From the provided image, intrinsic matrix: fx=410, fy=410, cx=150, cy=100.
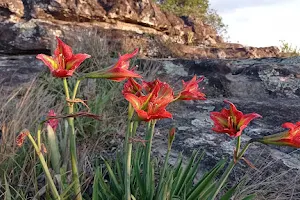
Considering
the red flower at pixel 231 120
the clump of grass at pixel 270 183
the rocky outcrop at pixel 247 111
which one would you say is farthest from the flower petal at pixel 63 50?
the clump of grass at pixel 270 183

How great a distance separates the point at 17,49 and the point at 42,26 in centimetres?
43

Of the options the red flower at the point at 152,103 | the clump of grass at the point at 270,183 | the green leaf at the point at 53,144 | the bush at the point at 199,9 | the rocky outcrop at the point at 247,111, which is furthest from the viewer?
the bush at the point at 199,9

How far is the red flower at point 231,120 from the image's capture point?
1.18 m

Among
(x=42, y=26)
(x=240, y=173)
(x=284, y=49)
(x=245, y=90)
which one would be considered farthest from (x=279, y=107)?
(x=284, y=49)

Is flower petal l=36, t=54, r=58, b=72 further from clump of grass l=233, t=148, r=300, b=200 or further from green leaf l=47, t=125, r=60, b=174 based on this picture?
clump of grass l=233, t=148, r=300, b=200

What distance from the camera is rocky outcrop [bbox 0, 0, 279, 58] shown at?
4.91 m

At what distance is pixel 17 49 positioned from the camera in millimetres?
4863

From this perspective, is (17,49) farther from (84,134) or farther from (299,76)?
(299,76)

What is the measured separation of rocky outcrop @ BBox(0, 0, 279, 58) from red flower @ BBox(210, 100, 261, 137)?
3741 millimetres

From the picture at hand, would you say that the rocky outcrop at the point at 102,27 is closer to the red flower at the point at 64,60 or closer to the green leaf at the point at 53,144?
the green leaf at the point at 53,144

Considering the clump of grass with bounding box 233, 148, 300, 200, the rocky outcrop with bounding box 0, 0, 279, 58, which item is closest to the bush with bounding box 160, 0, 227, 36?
the rocky outcrop with bounding box 0, 0, 279, 58

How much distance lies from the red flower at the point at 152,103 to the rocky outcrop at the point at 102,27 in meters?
3.77

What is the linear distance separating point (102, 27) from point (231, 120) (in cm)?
503

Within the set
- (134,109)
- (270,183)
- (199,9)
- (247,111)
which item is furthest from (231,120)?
(199,9)
